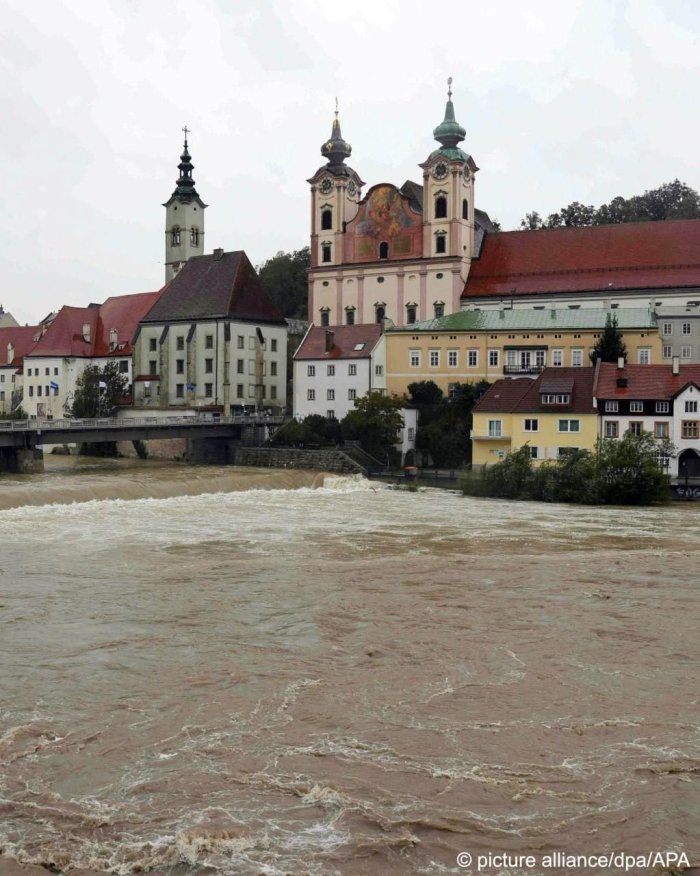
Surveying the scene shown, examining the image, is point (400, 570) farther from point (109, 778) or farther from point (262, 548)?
point (109, 778)

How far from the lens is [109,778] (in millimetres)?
12086

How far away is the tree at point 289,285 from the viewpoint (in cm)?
9688

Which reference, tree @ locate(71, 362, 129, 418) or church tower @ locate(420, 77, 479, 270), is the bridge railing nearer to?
tree @ locate(71, 362, 129, 418)

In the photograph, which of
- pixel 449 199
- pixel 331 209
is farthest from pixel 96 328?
pixel 449 199

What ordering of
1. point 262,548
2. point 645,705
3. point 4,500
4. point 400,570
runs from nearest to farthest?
point 645,705, point 400,570, point 262,548, point 4,500

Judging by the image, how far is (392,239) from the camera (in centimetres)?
6875

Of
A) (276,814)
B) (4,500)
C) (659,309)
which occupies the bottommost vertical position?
(276,814)

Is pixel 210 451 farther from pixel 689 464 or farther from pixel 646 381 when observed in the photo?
pixel 689 464

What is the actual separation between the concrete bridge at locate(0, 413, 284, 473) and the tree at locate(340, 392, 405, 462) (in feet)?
23.7

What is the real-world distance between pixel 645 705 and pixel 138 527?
69.7ft

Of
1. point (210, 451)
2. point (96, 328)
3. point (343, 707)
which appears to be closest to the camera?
point (343, 707)

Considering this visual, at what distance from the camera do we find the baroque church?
6644cm

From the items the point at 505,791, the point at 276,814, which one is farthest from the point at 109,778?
the point at 505,791

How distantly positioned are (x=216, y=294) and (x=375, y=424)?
22.4m
